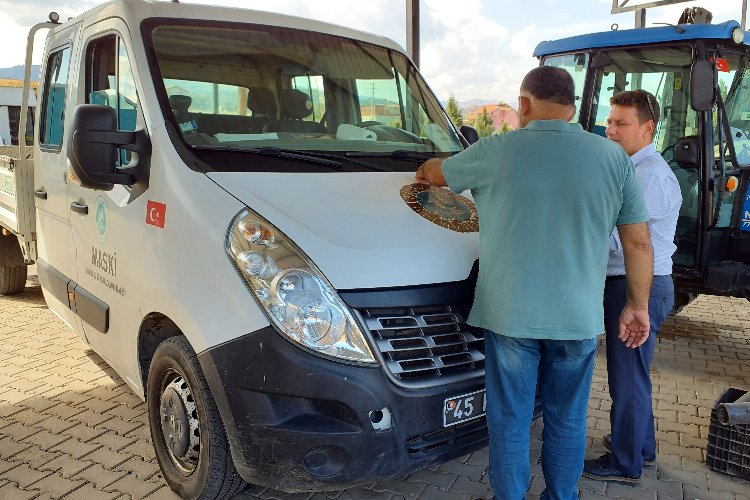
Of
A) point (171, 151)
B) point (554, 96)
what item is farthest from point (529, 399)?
point (171, 151)

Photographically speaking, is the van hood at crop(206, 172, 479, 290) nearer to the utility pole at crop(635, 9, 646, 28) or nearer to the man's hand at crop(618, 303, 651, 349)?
the man's hand at crop(618, 303, 651, 349)

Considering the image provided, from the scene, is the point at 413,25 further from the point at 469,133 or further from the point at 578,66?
the point at 469,133

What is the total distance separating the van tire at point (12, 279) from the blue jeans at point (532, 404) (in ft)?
18.5

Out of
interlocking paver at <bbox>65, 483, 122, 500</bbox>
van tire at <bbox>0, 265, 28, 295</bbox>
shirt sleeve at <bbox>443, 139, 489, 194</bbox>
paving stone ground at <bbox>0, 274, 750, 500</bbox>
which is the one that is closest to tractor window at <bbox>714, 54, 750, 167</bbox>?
paving stone ground at <bbox>0, 274, 750, 500</bbox>

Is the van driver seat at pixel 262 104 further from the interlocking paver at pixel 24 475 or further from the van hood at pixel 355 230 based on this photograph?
the interlocking paver at pixel 24 475

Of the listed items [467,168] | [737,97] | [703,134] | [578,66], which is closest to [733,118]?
[737,97]

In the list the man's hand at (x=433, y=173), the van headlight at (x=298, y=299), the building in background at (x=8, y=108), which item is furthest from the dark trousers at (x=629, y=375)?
the building in background at (x=8, y=108)

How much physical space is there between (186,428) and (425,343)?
1.05 m

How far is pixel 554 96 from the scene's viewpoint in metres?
2.43

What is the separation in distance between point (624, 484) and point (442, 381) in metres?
1.36

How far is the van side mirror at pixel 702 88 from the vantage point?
4.51 m

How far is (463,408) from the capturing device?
2574mm

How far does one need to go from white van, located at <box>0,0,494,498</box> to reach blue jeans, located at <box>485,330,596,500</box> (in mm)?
123

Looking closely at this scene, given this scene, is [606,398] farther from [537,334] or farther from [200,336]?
[200,336]
